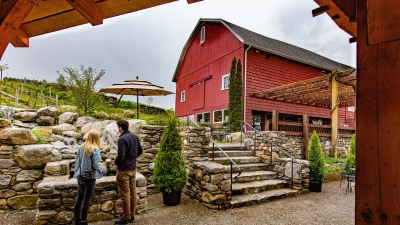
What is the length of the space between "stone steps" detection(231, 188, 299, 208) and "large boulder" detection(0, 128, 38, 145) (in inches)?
213

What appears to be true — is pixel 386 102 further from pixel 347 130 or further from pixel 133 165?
pixel 347 130

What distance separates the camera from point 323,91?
1234cm

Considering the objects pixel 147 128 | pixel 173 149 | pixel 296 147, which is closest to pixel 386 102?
pixel 173 149

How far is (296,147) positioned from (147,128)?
862 cm

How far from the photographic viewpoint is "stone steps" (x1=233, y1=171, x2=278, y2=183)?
22.5ft

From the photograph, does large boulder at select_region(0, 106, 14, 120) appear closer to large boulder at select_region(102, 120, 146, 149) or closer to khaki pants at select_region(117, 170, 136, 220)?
large boulder at select_region(102, 120, 146, 149)

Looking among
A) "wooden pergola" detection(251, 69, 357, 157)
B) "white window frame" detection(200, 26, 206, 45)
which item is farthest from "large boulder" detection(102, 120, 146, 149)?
"white window frame" detection(200, 26, 206, 45)

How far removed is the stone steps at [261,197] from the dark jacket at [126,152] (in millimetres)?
2780

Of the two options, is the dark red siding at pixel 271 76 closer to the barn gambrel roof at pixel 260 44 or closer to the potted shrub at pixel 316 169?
the barn gambrel roof at pixel 260 44

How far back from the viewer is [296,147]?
12.1 m

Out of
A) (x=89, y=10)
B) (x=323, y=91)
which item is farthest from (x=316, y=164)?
(x=89, y=10)

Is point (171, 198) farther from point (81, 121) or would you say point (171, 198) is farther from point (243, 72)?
point (243, 72)

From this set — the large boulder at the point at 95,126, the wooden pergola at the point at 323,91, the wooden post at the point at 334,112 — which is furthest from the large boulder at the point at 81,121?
the wooden post at the point at 334,112

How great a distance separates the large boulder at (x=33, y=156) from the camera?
5.33m
